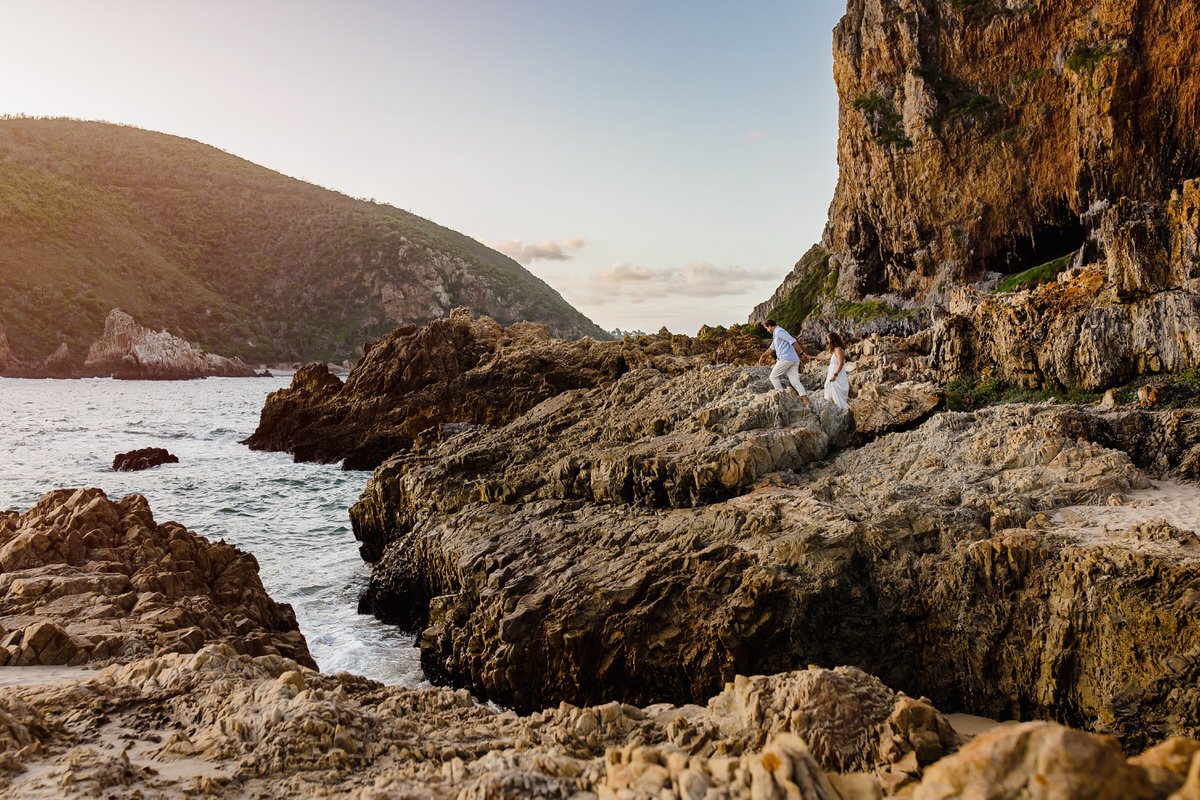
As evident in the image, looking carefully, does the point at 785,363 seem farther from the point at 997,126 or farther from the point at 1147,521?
the point at 997,126

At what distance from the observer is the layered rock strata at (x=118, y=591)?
675cm

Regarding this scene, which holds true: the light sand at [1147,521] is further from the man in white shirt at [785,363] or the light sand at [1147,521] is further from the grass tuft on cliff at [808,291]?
the grass tuft on cliff at [808,291]

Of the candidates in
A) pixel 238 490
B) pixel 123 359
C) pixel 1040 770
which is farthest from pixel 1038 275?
pixel 123 359

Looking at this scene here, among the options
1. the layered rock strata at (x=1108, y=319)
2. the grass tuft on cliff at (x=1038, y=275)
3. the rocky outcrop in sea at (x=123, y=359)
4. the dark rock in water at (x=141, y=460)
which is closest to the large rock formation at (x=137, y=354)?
the rocky outcrop in sea at (x=123, y=359)

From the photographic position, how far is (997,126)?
46.7m

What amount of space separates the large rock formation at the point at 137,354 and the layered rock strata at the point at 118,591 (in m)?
80.6

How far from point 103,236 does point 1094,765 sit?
427ft

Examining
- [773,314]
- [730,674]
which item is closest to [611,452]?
[730,674]

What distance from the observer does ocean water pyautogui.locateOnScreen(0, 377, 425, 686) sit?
11211 mm

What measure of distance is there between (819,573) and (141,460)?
2636 centimetres

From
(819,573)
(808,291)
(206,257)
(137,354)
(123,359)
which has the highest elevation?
(206,257)

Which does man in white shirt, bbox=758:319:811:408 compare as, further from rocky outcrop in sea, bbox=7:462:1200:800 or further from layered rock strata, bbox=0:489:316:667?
layered rock strata, bbox=0:489:316:667

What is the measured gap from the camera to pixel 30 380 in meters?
71.6

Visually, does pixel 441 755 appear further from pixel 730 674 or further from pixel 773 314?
pixel 773 314
